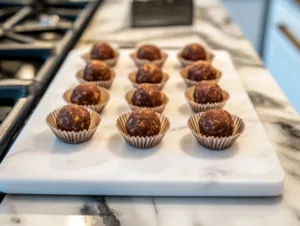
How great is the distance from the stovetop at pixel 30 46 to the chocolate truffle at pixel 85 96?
0.10 meters

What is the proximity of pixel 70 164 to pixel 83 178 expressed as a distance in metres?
0.05

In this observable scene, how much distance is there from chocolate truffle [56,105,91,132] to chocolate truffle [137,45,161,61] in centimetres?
34

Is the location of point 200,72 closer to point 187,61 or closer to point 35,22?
point 187,61

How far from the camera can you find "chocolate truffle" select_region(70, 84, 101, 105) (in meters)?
0.86

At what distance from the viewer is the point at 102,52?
3.54 feet

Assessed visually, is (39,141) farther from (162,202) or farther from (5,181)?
(162,202)

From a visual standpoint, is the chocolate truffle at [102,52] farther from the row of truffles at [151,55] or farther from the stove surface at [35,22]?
the stove surface at [35,22]

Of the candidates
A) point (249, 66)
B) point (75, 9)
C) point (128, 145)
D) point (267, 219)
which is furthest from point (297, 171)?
point (75, 9)

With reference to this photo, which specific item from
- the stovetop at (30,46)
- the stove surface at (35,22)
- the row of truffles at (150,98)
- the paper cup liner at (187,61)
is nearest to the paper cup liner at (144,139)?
the row of truffles at (150,98)

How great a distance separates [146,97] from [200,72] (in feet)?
0.55

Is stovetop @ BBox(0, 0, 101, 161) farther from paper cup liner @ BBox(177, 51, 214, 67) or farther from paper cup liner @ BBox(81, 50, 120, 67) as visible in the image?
paper cup liner @ BBox(177, 51, 214, 67)

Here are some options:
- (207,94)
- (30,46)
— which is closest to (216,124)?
(207,94)

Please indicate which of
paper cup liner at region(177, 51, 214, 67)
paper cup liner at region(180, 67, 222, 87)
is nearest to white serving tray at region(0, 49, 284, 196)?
paper cup liner at region(180, 67, 222, 87)

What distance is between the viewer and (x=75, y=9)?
63.2 inches
